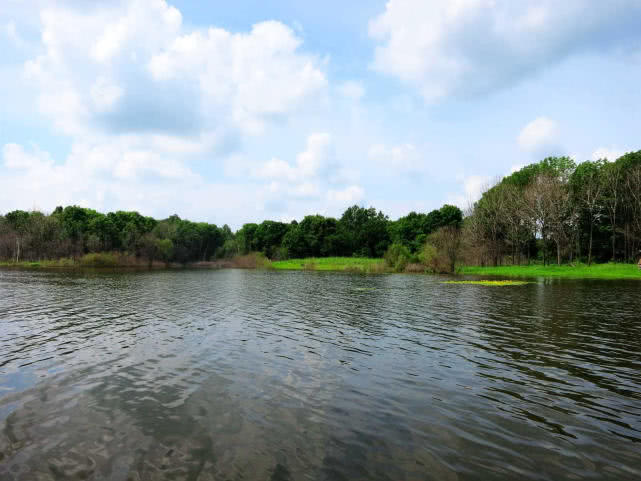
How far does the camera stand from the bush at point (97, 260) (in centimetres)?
10125

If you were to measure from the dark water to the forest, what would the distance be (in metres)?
65.8

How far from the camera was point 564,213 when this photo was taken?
84.1 metres

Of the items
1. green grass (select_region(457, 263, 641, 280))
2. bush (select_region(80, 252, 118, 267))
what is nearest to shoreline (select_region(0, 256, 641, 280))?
green grass (select_region(457, 263, 641, 280))

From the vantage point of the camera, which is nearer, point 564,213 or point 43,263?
point 564,213

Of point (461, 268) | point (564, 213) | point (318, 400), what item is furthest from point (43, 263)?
point (564, 213)

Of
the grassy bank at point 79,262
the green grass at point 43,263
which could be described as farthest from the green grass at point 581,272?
the green grass at point 43,263

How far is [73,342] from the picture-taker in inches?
697

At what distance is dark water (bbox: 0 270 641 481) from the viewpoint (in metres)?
7.82

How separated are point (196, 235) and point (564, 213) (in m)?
131

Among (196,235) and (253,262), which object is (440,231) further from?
(196,235)

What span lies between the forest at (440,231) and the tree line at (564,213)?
0.83 ft

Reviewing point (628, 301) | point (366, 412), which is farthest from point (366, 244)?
point (366, 412)

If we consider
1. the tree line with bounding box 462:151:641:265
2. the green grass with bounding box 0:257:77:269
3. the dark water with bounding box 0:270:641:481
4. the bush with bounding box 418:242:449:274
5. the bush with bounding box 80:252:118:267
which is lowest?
the dark water with bounding box 0:270:641:481

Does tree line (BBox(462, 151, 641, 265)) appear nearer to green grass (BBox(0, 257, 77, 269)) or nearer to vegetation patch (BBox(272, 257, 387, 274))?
vegetation patch (BBox(272, 257, 387, 274))
